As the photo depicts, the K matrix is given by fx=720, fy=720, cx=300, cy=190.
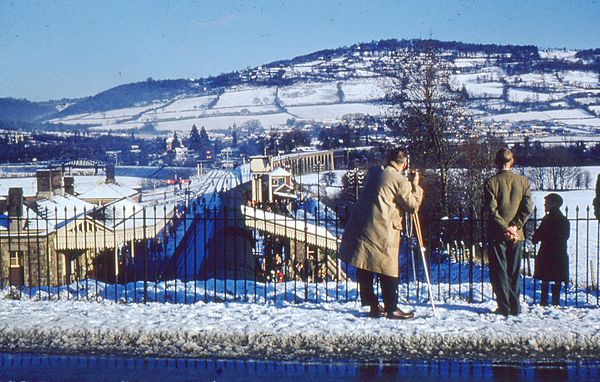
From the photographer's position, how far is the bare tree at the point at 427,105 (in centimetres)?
2297

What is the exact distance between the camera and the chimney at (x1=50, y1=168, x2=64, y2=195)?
97.7ft

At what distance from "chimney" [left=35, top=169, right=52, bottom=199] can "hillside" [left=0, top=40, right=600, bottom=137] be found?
52.7 meters

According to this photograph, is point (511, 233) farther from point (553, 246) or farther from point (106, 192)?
point (106, 192)

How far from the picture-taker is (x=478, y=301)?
8.90m

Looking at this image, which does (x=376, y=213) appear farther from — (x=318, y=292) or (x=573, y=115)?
(x=573, y=115)

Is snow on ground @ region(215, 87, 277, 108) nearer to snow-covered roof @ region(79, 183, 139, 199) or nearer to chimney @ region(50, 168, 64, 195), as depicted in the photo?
snow-covered roof @ region(79, 183, 139, 199)

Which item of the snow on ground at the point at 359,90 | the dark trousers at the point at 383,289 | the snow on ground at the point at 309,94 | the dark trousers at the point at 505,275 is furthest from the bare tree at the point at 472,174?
the snow on ground at the point at 309,94

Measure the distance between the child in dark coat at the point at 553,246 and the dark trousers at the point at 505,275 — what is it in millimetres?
1024

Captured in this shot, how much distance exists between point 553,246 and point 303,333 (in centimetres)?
364

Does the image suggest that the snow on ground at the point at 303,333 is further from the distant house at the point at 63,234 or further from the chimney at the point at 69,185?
the chimney at the point at 69,185

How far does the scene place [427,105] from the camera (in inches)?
905

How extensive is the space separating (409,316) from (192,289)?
3625mm

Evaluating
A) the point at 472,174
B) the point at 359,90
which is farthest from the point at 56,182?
the point at 359,90

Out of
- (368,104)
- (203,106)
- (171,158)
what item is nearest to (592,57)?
(368,104)
